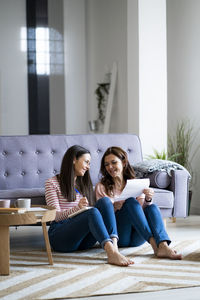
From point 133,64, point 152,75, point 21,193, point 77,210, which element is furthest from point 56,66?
point 77,210

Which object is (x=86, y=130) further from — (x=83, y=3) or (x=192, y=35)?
(x=192, y=35)

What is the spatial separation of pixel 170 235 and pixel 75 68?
4.53 m

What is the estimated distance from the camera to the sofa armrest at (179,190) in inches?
176

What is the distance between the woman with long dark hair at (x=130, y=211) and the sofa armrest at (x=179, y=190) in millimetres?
707

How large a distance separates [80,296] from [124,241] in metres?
1.18

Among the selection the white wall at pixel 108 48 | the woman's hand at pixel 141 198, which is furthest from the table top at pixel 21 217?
the white wall at pixel 108 48

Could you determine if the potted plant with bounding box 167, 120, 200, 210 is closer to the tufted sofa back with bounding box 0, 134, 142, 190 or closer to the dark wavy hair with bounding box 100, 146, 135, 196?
the tufted sofa back with bounding box 0, 134, 142, 190

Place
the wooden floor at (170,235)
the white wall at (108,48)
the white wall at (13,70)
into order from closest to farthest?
the wooden floor at (170,235)
the white wall at (108,48)
the white wall at (13,70)

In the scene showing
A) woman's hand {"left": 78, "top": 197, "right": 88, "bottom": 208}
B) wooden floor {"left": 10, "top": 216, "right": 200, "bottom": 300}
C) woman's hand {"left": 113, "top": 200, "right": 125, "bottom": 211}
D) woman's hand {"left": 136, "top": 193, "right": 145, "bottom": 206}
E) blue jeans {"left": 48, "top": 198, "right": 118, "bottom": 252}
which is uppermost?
woman's hand {"left": 78, "top": 197, "right": 88, "bottom": 208}

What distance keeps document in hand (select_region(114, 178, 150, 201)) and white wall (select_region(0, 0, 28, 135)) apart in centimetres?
502

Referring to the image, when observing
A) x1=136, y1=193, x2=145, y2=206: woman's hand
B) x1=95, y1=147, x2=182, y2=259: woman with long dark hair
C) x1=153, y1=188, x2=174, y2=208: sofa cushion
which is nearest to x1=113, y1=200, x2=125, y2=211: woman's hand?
x1=95, y1=147, x2=182, y2=259: woman with long dark hair

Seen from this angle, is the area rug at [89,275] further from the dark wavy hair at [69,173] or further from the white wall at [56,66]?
the white wall at [56,66]

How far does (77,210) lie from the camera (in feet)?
11.5

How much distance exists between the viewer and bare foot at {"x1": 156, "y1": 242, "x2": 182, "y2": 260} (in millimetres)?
3443
